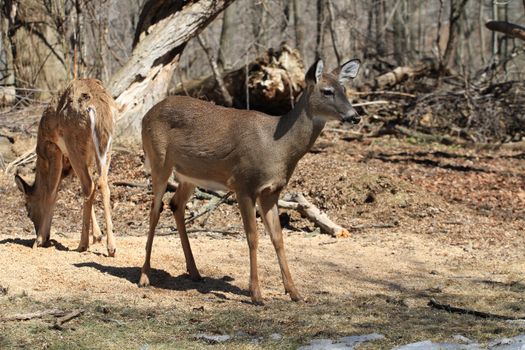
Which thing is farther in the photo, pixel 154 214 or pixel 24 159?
pixel 24 159

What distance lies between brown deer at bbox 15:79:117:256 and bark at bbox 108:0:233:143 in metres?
4.30

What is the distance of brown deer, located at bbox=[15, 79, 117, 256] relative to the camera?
9273mm

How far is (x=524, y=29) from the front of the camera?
1409 centimetres

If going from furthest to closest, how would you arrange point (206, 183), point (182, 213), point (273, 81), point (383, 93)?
1. point (383, 93)
2. point (273, 81)
3. point (182, 213)
4. point (206, 183)

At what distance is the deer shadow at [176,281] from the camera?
821 cm

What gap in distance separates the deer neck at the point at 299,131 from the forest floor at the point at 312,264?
1.33 meters

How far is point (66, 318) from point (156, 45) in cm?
814

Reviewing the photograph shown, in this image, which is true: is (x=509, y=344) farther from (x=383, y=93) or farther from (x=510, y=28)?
→ (x=383, y=93)

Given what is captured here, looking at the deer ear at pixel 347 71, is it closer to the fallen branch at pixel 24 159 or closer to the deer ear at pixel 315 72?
the deer ear at pixel 315 72

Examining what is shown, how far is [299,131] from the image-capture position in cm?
794

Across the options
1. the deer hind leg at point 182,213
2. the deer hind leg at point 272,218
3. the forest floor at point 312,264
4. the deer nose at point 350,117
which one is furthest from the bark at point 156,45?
the deer nose at point 350,117

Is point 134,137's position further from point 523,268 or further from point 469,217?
point 523,268

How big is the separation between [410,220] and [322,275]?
10.4 ft

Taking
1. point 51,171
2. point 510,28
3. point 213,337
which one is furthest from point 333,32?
point 213,337
